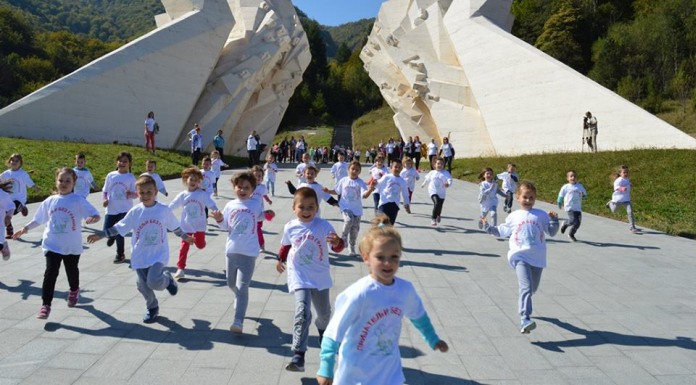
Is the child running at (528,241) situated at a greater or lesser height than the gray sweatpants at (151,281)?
greater

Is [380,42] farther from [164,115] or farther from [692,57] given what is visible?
[692,57]

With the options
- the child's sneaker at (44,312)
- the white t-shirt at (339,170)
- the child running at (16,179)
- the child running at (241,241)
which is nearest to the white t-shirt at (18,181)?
the child running at (16,179)

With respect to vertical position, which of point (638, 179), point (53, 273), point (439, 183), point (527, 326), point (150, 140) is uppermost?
point (150, 140)

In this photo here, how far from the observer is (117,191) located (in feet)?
21.8

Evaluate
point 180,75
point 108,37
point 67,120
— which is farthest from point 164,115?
point 108,37

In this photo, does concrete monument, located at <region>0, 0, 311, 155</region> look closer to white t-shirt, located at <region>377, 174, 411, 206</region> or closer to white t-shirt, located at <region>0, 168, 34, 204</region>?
white t-shirt, located at <region>0, 168, 34, 204</region>

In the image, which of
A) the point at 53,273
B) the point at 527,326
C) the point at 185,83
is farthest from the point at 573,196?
the point at 185,83

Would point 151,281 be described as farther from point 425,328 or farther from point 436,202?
point 436,202

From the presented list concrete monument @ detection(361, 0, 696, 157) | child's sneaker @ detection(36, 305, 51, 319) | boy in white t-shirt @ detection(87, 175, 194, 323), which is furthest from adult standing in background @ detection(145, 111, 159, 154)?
concrete monument @ detection(361, 0, 696, 157)

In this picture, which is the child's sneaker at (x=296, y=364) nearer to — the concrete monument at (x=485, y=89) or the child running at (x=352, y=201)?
the child running at (x=352, y=201)

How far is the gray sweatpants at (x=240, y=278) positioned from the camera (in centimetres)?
410

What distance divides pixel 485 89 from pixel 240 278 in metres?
19.4

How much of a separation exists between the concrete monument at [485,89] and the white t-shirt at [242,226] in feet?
50.2

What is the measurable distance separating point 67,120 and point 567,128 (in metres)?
18.1
